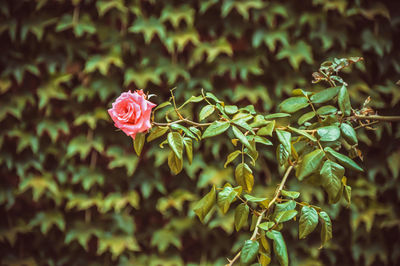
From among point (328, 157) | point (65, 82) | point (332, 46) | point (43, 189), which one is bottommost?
point (43, 189)

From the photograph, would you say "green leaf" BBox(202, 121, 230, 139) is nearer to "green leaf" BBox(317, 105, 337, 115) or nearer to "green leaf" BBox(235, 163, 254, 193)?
"green leaf" BBox(235, 163, 254, 193)

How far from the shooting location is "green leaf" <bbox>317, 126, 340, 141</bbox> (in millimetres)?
599

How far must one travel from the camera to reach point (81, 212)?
5.16 feet

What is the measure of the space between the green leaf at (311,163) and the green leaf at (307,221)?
0.18 ft

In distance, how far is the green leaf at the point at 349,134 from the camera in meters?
0.61

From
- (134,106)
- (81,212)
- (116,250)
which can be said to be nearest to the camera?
(134,106)

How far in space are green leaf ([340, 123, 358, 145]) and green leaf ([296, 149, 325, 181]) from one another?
0.06 metres

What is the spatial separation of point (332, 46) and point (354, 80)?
17 centimetres

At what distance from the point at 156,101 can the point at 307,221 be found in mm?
1045

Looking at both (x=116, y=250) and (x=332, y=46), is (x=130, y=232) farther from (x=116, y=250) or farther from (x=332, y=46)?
(x=332, y=46)

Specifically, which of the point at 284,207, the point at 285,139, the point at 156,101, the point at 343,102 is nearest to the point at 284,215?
the point at 284,207

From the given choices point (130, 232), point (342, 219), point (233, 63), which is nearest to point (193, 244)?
point (130, 232)

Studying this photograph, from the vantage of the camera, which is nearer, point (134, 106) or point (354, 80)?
point (134, 106)

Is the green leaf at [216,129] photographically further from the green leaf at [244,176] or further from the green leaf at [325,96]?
the green leaf at [325,96]
